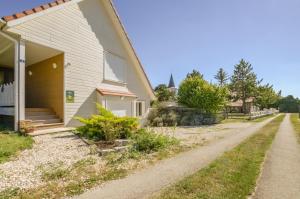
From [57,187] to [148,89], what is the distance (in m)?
15.3

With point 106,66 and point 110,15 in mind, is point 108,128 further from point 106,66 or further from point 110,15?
point 110,15

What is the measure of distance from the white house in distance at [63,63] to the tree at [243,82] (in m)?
36.9

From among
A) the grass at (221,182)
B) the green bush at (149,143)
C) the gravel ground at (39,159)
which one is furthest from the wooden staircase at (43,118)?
the grass at (221,182)

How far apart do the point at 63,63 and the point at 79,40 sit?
1.89m

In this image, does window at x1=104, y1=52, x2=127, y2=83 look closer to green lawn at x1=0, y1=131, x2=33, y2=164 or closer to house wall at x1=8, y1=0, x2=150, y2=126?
house wall at x1=8, y1=0, x2=150, y2=126

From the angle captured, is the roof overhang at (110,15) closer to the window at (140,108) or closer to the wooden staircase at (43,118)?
the window at (140,108)

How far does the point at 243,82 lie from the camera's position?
46469 millimetres

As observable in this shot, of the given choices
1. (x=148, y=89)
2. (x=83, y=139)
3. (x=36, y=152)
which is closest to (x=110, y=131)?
(x=83, y=139)

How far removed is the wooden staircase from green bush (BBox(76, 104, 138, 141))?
77.1 inches

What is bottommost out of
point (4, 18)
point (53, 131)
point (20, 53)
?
point (53, 131)

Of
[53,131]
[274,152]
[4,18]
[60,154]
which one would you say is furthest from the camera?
[53,131]

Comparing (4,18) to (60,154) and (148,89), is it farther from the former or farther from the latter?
(148,89)

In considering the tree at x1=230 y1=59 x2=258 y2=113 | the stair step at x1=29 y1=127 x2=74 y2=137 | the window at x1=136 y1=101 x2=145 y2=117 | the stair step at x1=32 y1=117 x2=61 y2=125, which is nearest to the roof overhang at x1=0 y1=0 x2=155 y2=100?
the window at x1=136 y1=101 x2=145 y2=117

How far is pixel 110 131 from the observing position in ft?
25.6
